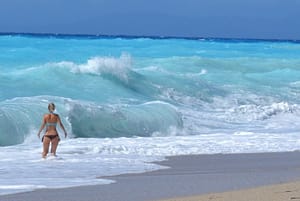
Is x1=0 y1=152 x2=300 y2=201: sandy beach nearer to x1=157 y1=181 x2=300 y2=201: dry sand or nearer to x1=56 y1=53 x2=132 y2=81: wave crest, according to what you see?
x1=157 y1=181 x2=300 y2=201: dry sand

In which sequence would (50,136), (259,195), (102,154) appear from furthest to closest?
(102,154), (50,136), (259,195)

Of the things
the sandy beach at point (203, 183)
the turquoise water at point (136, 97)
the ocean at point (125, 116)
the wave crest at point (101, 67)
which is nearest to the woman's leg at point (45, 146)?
the ocean at point (125, 116)

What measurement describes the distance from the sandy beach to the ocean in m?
0.39

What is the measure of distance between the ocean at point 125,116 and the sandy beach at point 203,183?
1.28ft

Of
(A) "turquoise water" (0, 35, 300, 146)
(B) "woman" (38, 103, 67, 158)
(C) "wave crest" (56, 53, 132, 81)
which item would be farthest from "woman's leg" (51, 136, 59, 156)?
(C) "wave crest" (56, 53, 132, 81)

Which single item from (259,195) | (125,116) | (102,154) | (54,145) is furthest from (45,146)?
(125,116)

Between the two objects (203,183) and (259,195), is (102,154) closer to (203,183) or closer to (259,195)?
(203,183)

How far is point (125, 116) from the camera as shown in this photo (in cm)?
1780

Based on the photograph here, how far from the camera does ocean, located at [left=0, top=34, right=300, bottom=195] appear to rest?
1136 cm

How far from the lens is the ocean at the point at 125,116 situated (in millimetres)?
11355

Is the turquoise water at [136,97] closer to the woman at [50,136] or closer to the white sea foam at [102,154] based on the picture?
the white sea foam at [102,154]

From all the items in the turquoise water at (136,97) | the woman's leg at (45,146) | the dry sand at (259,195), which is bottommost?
the dry sand at (259,195)

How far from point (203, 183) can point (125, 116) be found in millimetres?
8157

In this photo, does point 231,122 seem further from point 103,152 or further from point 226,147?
point 103,152
